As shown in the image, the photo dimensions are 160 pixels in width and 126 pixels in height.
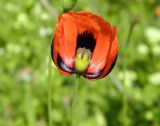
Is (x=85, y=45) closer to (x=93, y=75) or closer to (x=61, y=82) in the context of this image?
(x=93, y=75)

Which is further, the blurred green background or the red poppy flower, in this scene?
the blurred green background

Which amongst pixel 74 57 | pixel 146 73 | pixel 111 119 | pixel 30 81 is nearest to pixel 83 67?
pixel 74 57

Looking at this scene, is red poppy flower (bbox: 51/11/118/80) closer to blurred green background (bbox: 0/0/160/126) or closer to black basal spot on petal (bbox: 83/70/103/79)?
black basal spot on petal (bbox: 83/70/103/79)

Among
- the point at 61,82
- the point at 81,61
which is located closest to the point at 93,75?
the point at 81,61

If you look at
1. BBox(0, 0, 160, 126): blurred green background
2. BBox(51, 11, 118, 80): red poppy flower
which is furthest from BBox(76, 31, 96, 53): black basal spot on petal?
BBox(0, 0, 160, 126): blurred green background

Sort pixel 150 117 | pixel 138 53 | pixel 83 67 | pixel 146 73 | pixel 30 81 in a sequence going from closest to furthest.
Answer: pixel 83 67
pixel 150 117
pixel 30 81
pixel 146 73
pixel 138 53

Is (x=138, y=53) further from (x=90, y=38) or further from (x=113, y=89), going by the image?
(x=90, y=38)
